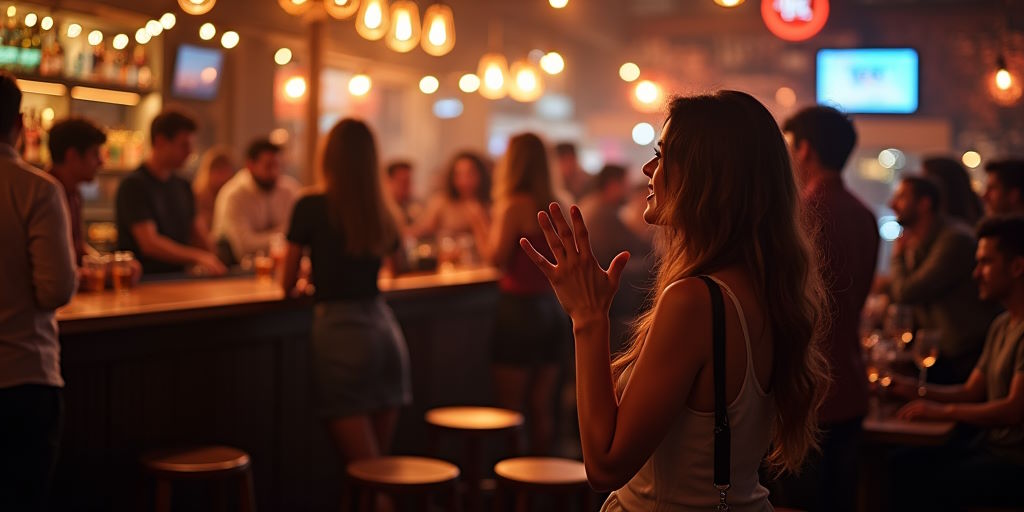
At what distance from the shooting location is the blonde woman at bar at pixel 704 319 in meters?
1.85

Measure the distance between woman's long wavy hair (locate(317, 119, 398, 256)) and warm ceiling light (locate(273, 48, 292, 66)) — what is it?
18.4 ft

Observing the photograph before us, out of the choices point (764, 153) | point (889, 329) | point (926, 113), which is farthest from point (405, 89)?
point (764, 153)

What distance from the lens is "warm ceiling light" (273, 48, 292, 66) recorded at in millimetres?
9383

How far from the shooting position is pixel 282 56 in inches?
372

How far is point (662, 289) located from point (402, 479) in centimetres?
172

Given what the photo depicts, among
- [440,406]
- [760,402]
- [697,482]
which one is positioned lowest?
[440,406]

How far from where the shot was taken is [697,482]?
6.25 feet

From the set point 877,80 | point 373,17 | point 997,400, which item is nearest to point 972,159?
point 877,80

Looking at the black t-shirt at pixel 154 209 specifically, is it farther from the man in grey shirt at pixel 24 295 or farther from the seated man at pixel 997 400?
the seated man at pixel 997 400

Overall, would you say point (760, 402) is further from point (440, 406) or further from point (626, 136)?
point (626, 136)

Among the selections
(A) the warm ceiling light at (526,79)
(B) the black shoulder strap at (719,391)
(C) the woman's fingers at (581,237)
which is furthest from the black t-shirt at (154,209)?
(B) the black shoulder strap at (719,391)

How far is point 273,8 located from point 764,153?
7777 millimetres

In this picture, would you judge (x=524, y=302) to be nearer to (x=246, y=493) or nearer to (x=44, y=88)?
(x=246, y=493)

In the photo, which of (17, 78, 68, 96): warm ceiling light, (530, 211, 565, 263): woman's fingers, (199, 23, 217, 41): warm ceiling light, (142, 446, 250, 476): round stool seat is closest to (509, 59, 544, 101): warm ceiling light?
(199, 23, 217, 41): warm ceiling light
